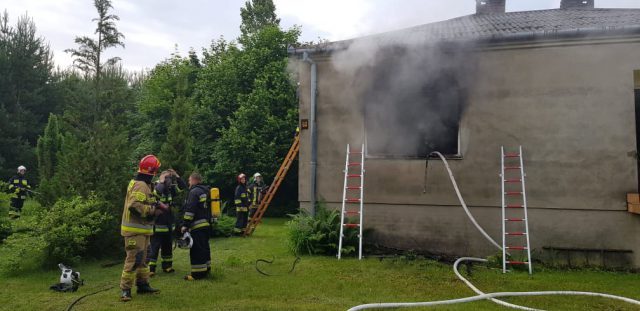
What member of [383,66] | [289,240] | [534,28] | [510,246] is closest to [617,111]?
[534,28]

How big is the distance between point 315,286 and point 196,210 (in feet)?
7.63

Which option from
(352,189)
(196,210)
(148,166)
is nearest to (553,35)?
(352,189)

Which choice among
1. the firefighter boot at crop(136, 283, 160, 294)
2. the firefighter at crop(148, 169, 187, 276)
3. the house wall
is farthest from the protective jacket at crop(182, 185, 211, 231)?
the house wall

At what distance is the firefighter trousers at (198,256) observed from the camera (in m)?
7.04

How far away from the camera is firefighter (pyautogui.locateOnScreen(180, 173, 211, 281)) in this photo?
7.05 metres

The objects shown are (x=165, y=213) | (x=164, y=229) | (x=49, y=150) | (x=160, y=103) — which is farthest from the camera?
(x=160, y=103)

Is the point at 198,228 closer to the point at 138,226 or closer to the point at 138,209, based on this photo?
the point at 138,226

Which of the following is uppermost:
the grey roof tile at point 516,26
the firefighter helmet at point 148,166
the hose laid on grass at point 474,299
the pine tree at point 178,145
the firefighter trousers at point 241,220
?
the grey roof tile at point 516,26

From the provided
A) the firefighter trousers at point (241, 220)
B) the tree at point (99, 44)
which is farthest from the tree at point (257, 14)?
the firefighter trousers at point (241, 220)

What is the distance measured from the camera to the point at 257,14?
34312 millimetres

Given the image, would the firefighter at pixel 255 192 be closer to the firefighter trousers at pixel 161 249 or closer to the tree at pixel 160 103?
the firefighter trousers at pixel 161 249

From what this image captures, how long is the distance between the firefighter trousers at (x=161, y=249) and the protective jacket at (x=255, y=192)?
21.3ft

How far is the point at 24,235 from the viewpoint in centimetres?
794

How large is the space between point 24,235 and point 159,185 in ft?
9.08
